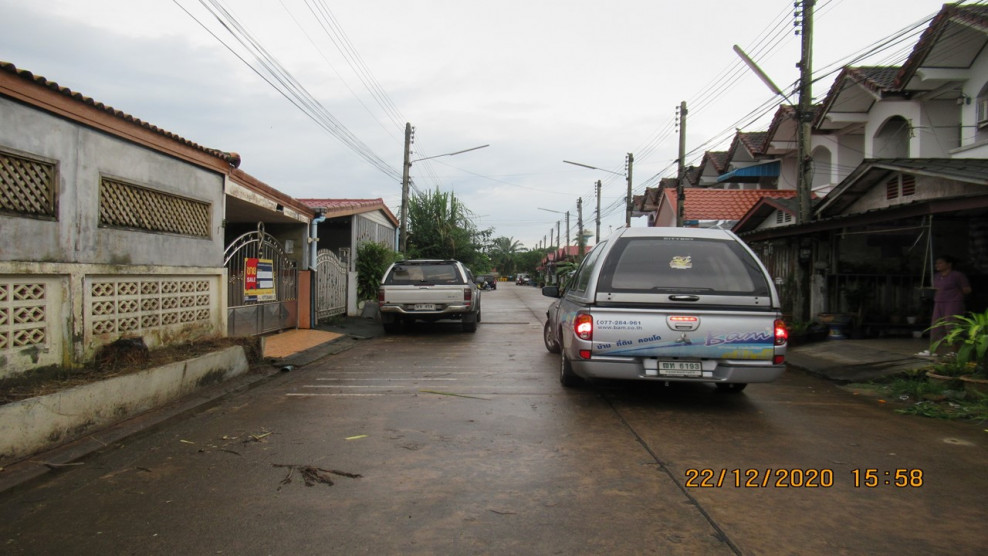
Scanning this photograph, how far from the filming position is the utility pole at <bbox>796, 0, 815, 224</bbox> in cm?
1209

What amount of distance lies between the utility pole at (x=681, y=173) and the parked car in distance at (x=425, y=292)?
993 centimetres

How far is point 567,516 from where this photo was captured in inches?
134

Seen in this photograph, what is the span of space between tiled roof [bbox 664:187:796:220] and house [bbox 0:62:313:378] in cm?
1634

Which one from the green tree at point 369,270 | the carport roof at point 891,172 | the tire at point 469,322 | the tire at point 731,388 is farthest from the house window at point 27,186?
the green tree at point 369,270

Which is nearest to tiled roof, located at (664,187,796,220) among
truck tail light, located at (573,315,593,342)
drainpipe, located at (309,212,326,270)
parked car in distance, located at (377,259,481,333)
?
parked car in distance, located at (377,259,481,333)

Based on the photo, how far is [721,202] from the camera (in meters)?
22.1

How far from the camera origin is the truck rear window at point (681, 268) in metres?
5.97

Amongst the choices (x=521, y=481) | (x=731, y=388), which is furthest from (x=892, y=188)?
(x=521, y=481)

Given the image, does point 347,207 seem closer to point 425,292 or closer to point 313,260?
point 313,260

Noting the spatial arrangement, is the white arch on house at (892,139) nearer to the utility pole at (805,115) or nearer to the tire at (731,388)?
the utility pole at (805,115)

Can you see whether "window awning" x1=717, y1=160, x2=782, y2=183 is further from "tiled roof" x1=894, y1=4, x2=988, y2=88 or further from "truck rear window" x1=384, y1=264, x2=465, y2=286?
"truck rear window" x1=384, y1=264, x2=465, y2=286

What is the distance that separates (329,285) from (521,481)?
1203 centimetres

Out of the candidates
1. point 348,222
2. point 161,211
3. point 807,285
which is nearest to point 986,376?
point 807,285

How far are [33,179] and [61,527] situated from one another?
3477 millimetres
